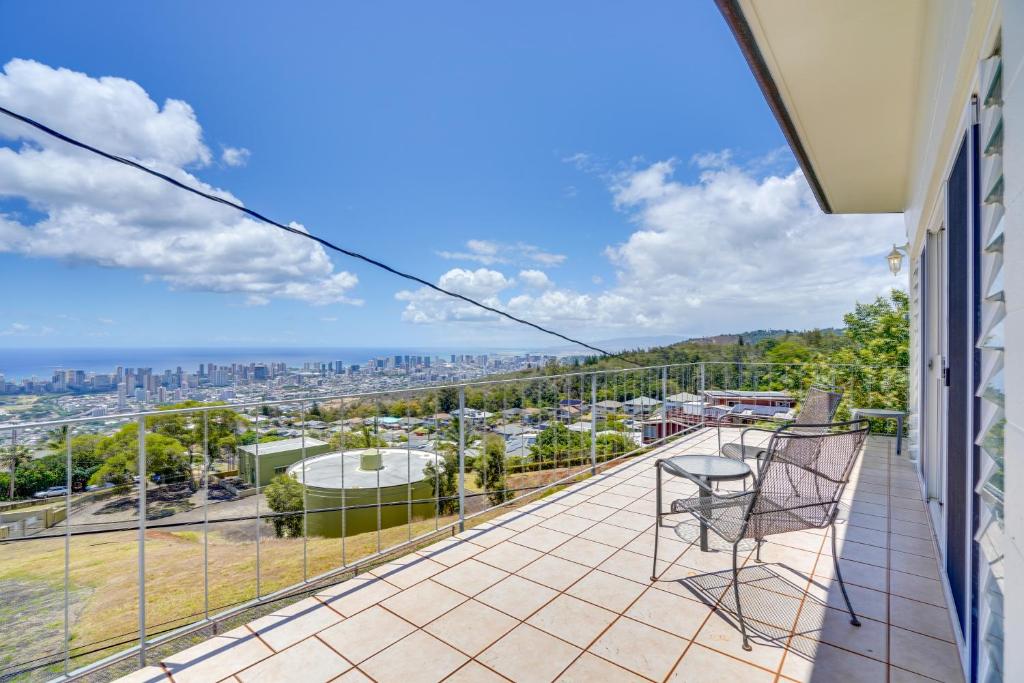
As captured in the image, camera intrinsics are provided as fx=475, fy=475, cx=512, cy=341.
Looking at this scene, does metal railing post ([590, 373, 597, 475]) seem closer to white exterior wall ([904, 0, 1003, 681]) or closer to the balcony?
the balcony

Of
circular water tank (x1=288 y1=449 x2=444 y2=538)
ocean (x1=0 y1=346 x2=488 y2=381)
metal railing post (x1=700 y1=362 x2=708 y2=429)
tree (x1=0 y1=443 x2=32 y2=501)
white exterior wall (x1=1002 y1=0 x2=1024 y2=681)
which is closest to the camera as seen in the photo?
white exterior wall (x1=1002 y1=0 x2=1024 y2=681)

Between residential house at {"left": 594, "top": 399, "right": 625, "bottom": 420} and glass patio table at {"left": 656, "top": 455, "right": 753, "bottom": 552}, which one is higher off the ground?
residential house at {"left": 594, "top": 399, "right": 625, "bottom": 420}

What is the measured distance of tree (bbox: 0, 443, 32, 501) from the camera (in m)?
1.61

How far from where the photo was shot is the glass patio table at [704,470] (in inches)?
106

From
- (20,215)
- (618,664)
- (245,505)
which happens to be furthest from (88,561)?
(20,215)

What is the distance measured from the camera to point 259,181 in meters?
23.5

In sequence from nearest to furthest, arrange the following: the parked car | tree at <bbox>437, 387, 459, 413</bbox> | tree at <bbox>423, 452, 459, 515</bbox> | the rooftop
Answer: the parked car < the rooftop < tree at <bbox>437, 387, 459, 413</bbox> < tree at <bbox>423, 452, 459, 515</bbox>

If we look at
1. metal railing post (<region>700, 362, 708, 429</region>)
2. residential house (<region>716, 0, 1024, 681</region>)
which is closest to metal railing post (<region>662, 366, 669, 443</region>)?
metal railing post (<region>700, 362, 708, 429</region>)

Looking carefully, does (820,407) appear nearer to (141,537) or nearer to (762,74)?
(762,74)

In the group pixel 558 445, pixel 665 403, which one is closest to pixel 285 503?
pixel 558 445

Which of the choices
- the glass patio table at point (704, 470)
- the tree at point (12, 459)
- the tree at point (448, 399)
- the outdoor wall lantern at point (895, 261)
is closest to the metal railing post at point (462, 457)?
the tree at point (448, 399)

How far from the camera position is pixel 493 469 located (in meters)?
3.72

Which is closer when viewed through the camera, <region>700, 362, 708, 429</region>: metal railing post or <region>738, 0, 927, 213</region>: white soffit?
A: <region>738, 0, 927, 213</region>: white soffit

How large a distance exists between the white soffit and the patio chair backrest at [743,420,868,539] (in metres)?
2.15
